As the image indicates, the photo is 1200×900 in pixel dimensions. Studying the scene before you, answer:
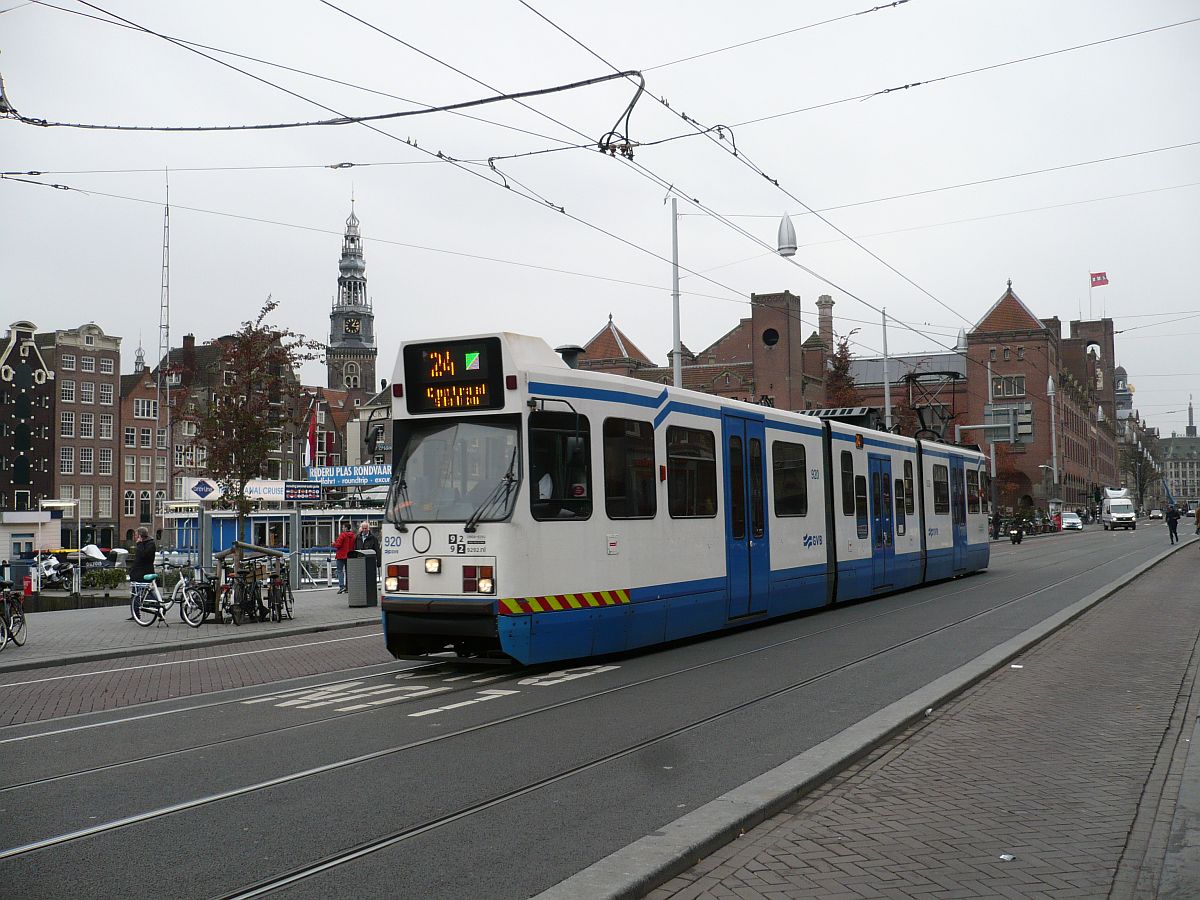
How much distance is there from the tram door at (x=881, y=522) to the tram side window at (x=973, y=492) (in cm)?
625

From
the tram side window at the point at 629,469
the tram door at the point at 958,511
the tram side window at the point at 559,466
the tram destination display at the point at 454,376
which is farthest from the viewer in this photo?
the tram door at the point at 958,511

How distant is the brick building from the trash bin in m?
62.6

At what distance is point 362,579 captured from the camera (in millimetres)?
22422

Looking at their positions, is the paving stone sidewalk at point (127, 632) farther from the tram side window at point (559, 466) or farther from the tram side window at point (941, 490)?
the tram side window at point (941, 490)

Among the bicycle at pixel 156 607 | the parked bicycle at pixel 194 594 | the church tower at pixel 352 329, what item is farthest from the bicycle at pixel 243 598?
the church tower at pixel 352 329

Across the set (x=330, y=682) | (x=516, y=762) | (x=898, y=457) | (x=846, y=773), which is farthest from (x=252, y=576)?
(x=846, y=773)

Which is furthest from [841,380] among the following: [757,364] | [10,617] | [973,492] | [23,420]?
[23,420]

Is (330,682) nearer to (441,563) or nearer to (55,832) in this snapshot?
(441,563)

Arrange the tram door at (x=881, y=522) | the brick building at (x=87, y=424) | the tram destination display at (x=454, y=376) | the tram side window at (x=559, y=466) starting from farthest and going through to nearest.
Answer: the brick building at (x=87, y=424) → the tram door at (x=881, y=522) → the tram destination display at (x=454, y=376) → the tram side window at (x=559, y=466)

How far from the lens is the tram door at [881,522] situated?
65.5 ft

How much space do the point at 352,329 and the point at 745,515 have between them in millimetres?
134074

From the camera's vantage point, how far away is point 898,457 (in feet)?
70.8

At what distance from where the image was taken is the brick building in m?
79.4

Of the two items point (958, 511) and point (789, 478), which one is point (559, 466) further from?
point (958, 511)
